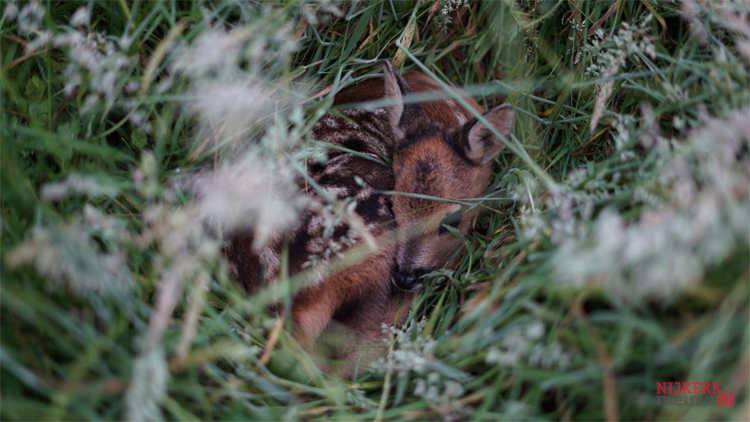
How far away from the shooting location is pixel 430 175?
118 inches

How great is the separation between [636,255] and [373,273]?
1.52m

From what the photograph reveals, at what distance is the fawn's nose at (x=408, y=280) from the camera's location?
111 inches

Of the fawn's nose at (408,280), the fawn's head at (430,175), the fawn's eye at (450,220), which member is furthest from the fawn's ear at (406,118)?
the fawn's nose at (408,280)

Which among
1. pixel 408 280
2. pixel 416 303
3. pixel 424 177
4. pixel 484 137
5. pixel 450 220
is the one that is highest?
pixel 484 137

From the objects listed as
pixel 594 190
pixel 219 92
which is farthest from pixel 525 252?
pixel 219 92

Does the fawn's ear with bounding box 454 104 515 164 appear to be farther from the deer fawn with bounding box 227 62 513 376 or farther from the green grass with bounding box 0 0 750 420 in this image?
the green grass with bounding box 0 0 750 420

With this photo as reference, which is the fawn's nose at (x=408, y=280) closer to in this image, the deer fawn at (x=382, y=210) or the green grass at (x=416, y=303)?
the deer fawn at (x=382, y=210)

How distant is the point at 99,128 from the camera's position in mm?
2387

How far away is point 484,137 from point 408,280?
911 mm

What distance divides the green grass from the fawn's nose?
4.4 inches

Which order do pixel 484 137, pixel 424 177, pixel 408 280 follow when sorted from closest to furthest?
pixel 408 280 → pixel 424 177 → pixel 484 137

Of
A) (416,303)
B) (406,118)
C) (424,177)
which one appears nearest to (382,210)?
(424,177)

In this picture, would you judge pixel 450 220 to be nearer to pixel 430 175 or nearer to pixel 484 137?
pixel 430 175

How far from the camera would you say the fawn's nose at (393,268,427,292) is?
9.27 ft
